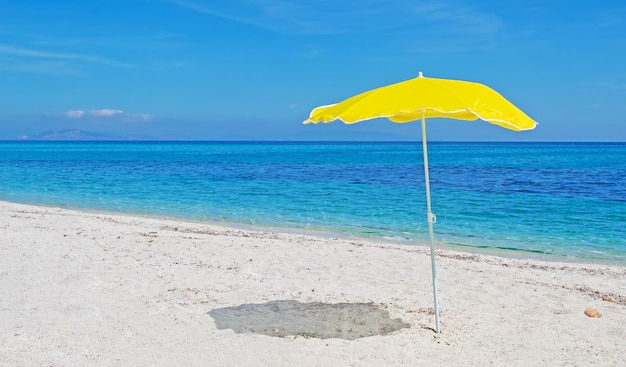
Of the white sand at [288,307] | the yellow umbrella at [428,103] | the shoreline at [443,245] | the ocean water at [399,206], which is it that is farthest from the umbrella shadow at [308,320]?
the ocean water at [399,206]

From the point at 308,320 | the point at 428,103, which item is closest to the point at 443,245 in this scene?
the point at 308,320

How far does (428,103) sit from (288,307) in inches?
124

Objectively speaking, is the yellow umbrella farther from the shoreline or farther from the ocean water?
the ocean water

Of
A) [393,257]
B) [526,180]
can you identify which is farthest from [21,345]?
[526,180]

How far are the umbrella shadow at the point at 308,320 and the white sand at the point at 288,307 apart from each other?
0.07 ft

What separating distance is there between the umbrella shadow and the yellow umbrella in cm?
221

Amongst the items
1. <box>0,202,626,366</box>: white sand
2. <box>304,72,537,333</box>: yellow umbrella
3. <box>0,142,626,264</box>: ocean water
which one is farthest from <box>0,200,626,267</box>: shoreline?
<box>304,72,537,333</box>: yellow umbrella

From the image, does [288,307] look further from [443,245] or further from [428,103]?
[443,245]

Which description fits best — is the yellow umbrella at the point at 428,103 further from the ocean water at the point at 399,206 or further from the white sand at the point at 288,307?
the ocean water at the point at 399,206

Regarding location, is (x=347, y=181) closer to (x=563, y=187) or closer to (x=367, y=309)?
(x=563, y=187)

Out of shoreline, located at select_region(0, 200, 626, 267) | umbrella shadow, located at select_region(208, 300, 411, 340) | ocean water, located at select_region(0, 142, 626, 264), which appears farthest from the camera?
ocean water, located at select_region(0, 142, 626, 264)

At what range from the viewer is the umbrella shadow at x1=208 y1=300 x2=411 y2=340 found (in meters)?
5.91

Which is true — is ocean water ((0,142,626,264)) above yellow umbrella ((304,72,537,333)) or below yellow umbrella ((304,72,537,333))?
below

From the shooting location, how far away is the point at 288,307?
6816 mm
